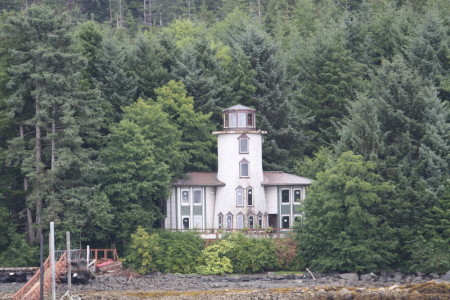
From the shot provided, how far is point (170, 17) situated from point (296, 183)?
6914 cm

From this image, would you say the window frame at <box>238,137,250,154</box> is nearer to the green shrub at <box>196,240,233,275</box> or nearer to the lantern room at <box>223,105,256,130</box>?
the lantern room at <box>223,105,256,130</box>

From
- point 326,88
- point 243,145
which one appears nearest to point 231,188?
point 243,145

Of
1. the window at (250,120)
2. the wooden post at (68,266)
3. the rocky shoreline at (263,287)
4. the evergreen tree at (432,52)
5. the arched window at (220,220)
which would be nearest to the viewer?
the rocky shoreline at (263,287)


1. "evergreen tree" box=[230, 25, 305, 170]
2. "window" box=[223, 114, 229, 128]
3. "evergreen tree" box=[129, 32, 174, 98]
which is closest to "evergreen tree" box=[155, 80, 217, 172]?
"window" box=[223, 114, 229, 128]

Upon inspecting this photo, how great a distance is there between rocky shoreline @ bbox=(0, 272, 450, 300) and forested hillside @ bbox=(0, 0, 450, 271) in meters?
2.12

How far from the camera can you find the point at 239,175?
69.2 metres

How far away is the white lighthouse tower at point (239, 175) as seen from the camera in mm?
68938

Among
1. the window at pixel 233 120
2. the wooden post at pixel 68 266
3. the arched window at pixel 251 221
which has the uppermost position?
the window at pixel 233 120

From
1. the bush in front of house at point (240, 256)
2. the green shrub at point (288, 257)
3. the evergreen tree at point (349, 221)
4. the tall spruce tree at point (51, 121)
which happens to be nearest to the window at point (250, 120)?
the evergreen tree at point (349, 221)

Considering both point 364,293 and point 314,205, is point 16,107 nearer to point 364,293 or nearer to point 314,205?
point 314,205

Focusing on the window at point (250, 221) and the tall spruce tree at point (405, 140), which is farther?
the window at point (250, 221)

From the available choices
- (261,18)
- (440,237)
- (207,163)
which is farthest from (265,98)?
(261,18)

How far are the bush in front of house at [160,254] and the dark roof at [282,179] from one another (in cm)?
863

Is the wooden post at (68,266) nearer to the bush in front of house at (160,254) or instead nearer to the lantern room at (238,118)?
the bush in front of house at (160,254)
